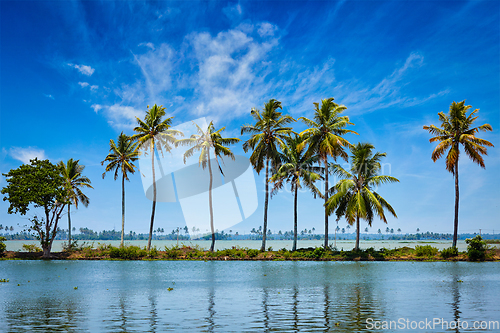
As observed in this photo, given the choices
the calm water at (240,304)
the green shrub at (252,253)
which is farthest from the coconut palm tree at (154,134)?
the calm water at (240,304)

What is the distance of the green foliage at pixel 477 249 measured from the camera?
132 feet

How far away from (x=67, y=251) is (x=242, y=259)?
2671 centimetres

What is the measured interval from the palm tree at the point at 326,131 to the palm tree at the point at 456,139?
38.8 ft

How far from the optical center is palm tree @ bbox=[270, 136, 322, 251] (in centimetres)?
4803

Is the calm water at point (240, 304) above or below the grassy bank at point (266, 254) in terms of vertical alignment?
above

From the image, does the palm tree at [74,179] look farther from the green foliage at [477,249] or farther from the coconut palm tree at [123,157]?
the green foliage at [477,249]

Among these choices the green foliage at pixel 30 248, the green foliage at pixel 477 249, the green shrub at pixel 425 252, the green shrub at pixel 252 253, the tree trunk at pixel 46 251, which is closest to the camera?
the green foliage at pixel 477 249

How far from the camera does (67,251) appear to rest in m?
50.9

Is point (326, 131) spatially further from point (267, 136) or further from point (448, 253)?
point (448, 253)

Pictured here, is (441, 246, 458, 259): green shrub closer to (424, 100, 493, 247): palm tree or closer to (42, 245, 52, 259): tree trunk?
(424, 100, 493, 247): palm tree

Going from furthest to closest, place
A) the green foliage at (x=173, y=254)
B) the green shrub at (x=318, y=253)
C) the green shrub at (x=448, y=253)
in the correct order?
the green foliage at (x=173, y=254) < the green shrub at (x=318, y=253) < the green shrub at (x=448, y=253)

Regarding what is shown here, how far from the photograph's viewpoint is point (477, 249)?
133 feet

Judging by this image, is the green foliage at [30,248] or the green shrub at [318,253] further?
the green foliage at [30,248]

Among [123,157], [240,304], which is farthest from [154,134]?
[240,304]
